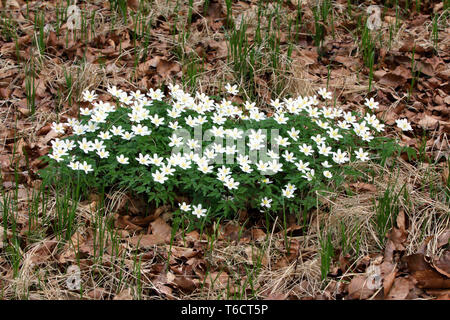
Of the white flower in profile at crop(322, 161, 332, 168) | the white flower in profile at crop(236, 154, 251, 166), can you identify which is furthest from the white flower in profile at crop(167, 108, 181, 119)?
the white flower in profile at crop(322, 161, 332, 168)

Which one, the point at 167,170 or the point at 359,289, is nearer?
the point at 359,289

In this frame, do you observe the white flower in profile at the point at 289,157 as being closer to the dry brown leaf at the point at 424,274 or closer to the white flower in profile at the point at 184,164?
the white flower in profile at the point at 184,164

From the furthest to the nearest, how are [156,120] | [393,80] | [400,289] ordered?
1. [393,80]
2. [156,120]
3. [400,289]

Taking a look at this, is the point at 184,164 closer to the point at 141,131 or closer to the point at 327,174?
the point at 141,131

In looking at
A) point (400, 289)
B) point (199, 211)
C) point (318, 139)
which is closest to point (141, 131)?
point (199, 211)

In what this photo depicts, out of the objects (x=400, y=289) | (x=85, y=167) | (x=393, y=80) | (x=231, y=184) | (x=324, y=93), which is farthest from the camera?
(x=393, y=80)

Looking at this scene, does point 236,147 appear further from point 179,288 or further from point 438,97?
point 438,97

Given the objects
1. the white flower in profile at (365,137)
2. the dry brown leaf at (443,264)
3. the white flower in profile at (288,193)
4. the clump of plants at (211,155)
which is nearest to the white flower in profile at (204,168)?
the clump of plants at (211,155)

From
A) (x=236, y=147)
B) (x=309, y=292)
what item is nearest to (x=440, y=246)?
(x=309, y=292)

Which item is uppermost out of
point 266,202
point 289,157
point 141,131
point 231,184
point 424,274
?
point 141,131
